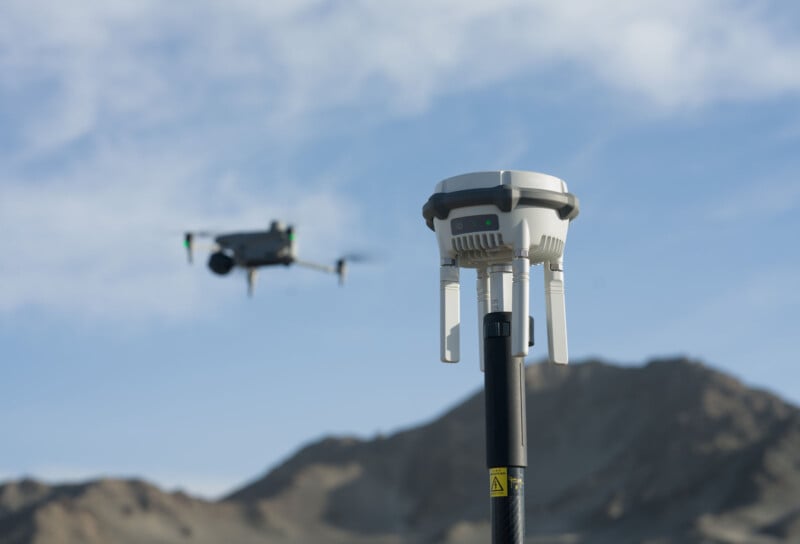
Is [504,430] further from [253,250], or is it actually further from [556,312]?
[253,250]

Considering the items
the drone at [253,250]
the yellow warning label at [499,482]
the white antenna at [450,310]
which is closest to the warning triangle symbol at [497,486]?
the yellow warning label at [499,482]

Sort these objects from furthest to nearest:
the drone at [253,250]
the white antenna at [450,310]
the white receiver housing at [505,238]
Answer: the drone at [253,250], the white antenna at [450,310], the white receiver housing at [505,238]

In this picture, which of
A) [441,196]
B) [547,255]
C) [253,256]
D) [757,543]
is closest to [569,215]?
[547,255]

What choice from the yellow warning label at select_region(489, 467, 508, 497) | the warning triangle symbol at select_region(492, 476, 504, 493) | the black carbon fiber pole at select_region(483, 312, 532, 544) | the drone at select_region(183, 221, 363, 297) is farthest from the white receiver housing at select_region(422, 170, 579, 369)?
the drone at select_region(183, 221, 363, 297)

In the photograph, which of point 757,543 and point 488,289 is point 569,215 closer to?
point 488,289

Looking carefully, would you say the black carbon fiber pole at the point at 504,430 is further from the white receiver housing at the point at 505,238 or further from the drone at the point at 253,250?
the drone at the point at 253,250

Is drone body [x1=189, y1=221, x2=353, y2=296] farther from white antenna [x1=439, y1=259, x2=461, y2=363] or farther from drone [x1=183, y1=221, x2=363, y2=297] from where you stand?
white antenna [x1=439, y1=259, x2=461, y2=363]
